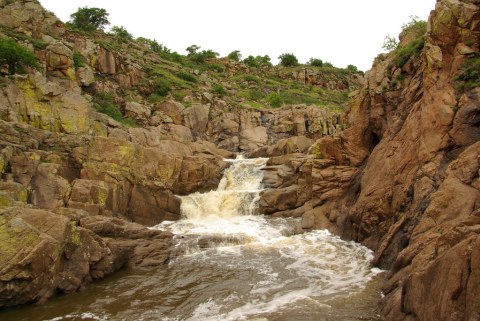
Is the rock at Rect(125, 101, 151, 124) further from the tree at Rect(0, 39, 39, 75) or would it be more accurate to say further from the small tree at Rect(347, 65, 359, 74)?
the small tree at Rect(347, 65, 359, 74)

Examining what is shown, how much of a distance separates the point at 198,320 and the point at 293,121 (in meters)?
37.9

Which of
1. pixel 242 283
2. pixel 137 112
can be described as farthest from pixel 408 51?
pixel 137 112

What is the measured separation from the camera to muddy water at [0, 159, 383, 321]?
1048 centimetres

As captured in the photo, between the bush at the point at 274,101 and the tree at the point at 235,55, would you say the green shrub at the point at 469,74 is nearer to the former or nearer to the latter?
the bush at the point at 274,101

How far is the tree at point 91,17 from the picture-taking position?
5906 centimetres

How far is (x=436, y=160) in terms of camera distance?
42.0 ft

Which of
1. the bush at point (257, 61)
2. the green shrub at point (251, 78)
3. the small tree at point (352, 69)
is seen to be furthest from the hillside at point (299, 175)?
the small tree at point (352, 69)

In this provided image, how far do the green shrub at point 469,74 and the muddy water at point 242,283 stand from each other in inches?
283

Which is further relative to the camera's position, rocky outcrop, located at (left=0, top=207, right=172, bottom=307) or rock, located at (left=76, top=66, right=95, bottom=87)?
rock, located at (left=76, top=66, right=95, bottom=87)

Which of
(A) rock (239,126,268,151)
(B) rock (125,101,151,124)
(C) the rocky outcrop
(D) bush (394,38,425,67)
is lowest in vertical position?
(C) the rocky outcrop

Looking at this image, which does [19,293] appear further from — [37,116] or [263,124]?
[263,124]

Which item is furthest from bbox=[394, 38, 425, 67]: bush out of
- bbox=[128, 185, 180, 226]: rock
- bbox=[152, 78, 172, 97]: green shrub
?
bbox=[152, 78, 172, 97]: green shrub

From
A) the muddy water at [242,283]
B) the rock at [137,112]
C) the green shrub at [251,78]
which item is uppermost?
the green shrub at [251,78]

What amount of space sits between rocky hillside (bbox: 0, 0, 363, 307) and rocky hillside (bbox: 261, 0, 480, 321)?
8264 millimetres
